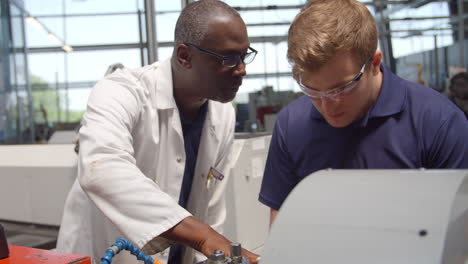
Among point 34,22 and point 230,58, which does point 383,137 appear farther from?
point 34,22

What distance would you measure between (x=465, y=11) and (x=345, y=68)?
10.2ft

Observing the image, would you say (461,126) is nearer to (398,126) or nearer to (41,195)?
(398,126)

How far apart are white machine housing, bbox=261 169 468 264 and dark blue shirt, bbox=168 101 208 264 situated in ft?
2.68

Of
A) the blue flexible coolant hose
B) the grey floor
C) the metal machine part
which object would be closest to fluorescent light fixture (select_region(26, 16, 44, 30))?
the grey floor

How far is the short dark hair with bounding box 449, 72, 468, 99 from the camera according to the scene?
2549mm

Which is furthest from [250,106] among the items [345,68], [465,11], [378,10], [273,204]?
[345,68]

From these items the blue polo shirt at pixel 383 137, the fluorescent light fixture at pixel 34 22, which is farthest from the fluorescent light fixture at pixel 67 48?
the blue polo shirt at pixel 383 137

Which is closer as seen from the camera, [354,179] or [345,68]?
[354,179]

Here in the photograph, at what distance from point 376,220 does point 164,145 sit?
0.86 meters

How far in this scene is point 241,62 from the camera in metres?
1.22

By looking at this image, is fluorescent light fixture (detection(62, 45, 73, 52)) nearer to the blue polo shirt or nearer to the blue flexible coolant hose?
the blue polo shirt

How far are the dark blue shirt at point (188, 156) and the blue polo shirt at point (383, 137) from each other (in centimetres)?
41

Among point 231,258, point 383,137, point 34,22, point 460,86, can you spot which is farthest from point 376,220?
point 34,22

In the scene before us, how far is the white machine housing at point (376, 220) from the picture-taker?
45 cm
